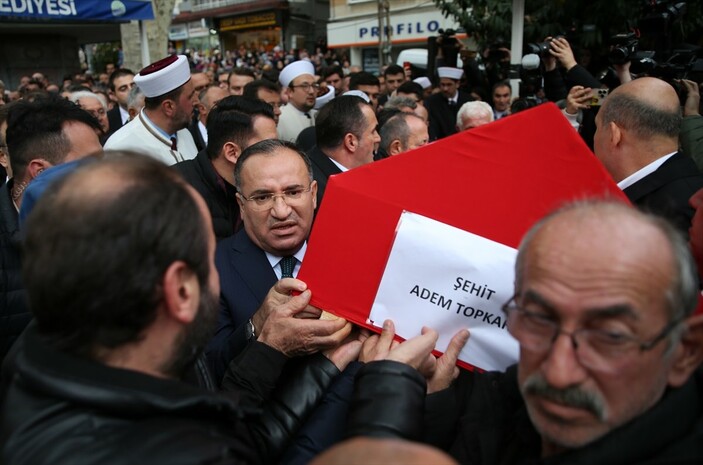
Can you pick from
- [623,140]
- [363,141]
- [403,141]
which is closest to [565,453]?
[623,140]

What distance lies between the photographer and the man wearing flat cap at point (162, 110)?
4.35m

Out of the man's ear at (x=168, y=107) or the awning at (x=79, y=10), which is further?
the awning at (x=79, y=10)

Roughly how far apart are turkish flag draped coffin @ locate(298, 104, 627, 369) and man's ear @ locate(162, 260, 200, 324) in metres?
0.59

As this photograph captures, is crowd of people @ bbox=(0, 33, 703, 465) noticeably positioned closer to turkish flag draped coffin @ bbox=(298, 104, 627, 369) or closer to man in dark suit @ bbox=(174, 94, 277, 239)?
turkish flag draped coffin @ bbox=(298, 104, 627, 369)

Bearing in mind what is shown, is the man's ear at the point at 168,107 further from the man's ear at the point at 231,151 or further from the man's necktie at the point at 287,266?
the man's necktie at the point at 287,266

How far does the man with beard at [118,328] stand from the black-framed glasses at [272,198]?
1148mm

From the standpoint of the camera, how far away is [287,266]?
2348mm

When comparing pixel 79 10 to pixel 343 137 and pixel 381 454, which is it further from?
pixel 381 454

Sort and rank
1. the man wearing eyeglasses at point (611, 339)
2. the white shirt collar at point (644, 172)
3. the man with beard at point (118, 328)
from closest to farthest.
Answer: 1. the man with beard at point (118, 328)
2. the man wearing eyeglasses at point (611, 339)
3. the white shirt collar at point (644, 172)

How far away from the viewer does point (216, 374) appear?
1.96 meters

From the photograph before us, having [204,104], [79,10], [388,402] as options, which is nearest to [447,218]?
[388,402]

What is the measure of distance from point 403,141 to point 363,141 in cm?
55

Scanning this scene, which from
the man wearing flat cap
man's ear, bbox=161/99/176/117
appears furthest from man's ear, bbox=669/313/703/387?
man's ear, bbox=161/99/176/117

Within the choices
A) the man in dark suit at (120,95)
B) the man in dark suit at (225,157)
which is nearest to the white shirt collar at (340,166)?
the man in dark suit at (225,157)
